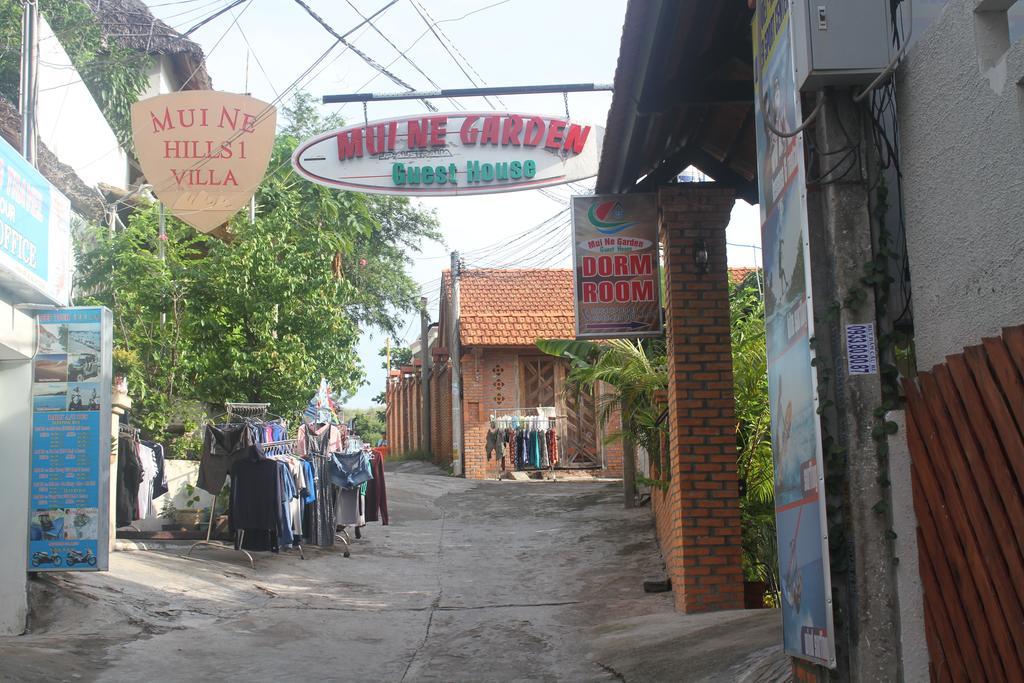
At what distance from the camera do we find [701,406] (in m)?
9.77

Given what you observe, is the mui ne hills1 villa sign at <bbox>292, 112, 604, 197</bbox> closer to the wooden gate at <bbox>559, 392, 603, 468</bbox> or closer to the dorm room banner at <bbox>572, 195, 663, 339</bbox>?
the dorm room banner at <bbox>572, 195, 663, 339</bbox>

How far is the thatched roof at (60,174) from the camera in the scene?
57.2 ft

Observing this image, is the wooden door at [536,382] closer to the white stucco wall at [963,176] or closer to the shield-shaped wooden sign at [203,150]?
the shield-shaped wooden sign at [203,150]

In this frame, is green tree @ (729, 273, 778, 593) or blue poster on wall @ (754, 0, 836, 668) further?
green tree @ (729, 273, 778, 593)

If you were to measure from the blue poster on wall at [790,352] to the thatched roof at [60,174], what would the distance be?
528 inches

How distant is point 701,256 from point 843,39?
4.46m

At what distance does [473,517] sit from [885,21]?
14766 mm

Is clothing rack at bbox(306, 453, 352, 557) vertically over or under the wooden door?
under

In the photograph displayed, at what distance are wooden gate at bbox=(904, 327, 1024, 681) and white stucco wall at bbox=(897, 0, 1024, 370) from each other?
28 cm

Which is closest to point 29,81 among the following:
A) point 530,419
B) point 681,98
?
point 681,98

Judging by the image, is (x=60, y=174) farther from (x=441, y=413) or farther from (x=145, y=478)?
(x=441, y=413)

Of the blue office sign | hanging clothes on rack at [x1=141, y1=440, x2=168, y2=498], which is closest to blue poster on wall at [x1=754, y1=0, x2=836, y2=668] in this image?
the blue office sign

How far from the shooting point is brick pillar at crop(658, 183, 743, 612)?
9.61 meters

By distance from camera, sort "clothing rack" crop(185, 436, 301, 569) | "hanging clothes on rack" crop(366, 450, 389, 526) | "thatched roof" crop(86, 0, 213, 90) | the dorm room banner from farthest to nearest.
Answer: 1. "thatched roof" crop(86, 0, 213, 90)
2. "hanging clothes on rack" crop(366, 450, 389, 526)
3. "clothing rack" crop(185, 436, 301, 569)
4. the dorm room banner
